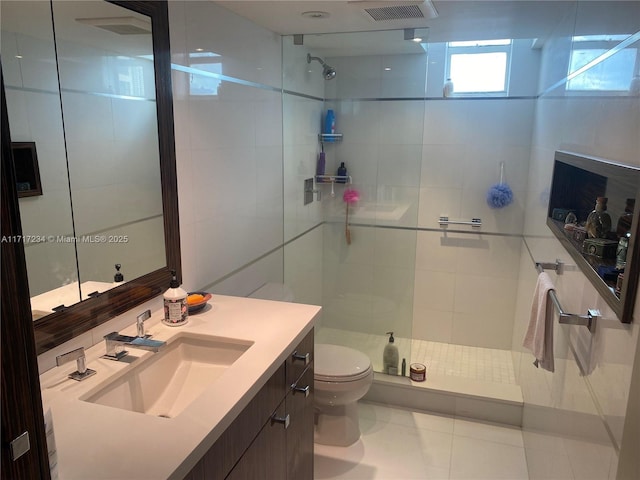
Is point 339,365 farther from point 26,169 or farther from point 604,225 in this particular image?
point 26,169

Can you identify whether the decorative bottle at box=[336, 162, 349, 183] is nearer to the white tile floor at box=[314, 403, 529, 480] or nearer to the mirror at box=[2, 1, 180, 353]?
the white tile floor at box=[314, 403, 529, 480]

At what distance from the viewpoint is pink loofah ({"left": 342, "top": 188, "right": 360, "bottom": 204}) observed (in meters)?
3.49

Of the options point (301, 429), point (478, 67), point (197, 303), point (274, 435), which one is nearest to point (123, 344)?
point (197, 303)

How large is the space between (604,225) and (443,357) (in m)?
2.45

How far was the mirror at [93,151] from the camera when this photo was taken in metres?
1.31

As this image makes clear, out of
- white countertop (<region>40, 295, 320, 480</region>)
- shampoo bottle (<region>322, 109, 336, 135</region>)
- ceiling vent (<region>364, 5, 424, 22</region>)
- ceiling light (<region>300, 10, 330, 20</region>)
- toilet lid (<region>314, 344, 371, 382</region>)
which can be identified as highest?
ceiling vent (<region>364, 5, 424, 22</region>)

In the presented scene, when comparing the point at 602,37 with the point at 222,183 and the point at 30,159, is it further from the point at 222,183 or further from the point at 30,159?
the point at 30,159

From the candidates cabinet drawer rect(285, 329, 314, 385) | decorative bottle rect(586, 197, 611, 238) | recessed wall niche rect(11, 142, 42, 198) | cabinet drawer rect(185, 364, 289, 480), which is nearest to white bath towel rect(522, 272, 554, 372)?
decorative bottle rect(586, 197, 611, 238)

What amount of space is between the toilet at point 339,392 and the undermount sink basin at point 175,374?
1.00 metres

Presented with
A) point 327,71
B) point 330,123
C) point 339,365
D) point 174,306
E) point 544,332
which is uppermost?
point 327,71

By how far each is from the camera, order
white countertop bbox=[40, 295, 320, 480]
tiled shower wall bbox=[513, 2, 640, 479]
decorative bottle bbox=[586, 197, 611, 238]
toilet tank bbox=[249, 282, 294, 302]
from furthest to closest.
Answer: toilet tank bbox=[249, 282, 294, 302] → decorative bottle bbox=[586, 197, 611, 238] → tiled shower wall bbox=[513, 2, 640, 479] → white countertop bbox=[40, 295, 320, 480]

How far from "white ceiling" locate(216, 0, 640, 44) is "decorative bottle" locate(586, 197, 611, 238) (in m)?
0.66

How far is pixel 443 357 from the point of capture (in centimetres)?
370

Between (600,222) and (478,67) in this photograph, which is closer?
(600,222)
